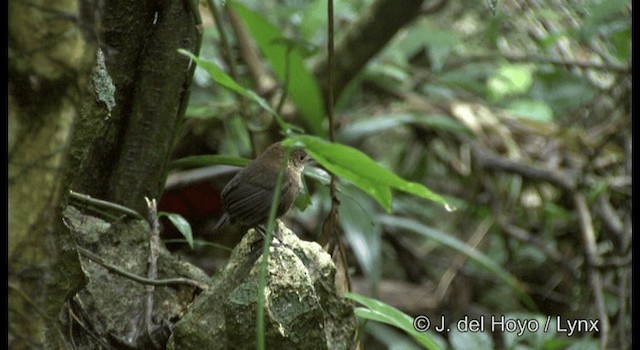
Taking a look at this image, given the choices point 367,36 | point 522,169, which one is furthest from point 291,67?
point 522,169

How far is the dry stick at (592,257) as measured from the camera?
2.78 metres

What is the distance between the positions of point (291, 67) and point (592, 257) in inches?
50.4

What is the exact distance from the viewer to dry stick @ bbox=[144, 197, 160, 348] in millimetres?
1559

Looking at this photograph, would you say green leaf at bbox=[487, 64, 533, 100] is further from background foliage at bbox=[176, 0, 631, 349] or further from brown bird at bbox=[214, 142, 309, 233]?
brown bird at bbox=[214, 142, 309, 233]

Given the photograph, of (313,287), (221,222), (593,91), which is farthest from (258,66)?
(313,287)

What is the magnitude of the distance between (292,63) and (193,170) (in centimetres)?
68

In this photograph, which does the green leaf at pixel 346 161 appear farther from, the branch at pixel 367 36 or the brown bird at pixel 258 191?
the branch at pixel 367 36

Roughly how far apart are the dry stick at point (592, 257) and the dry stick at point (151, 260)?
1.56m

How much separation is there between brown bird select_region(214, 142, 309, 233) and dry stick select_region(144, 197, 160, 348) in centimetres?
14

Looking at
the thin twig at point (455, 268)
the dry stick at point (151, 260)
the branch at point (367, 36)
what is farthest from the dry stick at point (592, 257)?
the dry stick at point (151, 260)

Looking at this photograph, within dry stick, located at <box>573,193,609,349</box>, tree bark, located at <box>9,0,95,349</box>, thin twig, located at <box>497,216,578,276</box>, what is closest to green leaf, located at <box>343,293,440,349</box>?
tree bark, located at <box>9,0,95,349</box>

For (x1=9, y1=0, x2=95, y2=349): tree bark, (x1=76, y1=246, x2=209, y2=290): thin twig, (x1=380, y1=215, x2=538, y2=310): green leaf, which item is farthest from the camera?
(x1=380, y1=215, x2=538, y2=310): green leaf
